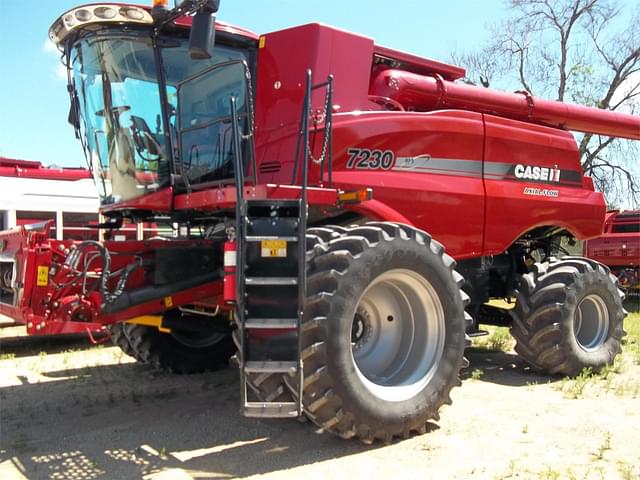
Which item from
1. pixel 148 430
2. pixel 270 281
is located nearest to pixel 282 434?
pixel 148 430

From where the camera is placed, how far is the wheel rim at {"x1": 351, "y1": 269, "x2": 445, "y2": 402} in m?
4.25

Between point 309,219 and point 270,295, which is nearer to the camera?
point 270,295

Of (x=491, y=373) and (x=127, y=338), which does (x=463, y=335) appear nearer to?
(x=491, y=373)

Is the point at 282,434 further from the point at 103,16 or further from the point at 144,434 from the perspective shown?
the point at 103,16

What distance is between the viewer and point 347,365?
3.73 m

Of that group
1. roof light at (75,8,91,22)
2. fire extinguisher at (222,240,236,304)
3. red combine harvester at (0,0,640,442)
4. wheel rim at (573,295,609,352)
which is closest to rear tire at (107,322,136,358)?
red combine harvester at (0,0,640,442)

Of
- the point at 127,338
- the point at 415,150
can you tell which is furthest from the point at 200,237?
the point at 415,150

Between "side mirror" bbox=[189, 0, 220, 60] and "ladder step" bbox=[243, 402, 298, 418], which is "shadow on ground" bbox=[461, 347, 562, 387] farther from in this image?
"side mirror" bbox=[189, 0, 220, 60]

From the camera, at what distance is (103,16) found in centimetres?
449

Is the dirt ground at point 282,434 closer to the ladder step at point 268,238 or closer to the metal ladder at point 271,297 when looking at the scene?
the metal ladder at point 271,297

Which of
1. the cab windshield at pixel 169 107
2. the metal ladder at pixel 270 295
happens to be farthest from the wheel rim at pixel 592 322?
the cab windshield at pixel 169 107

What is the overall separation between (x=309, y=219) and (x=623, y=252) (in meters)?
9.92

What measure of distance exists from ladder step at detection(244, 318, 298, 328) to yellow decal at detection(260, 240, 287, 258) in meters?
0.38

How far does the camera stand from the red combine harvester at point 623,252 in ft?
41.1
